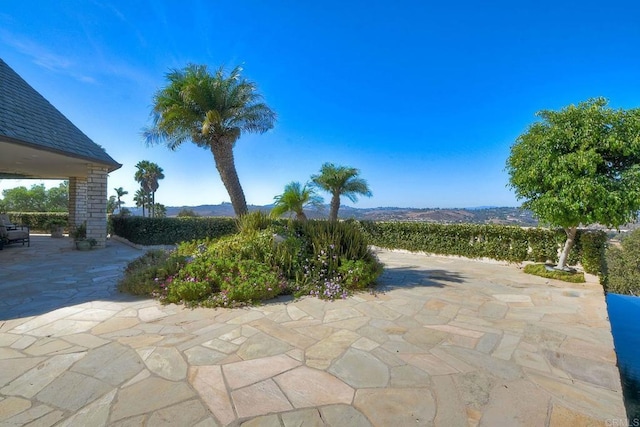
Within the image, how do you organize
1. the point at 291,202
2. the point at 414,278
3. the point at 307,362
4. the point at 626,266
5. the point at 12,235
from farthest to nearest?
the point at 626,266 → the point at 291,202 → the point at 12,235 → the point at 414,278 → the point at 307,362

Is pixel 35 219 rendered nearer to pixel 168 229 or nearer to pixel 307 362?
pixel 168 229

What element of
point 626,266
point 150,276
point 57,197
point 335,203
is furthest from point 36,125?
point 57,197

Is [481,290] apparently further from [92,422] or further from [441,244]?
[92,422]

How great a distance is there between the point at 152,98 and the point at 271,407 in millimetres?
10034

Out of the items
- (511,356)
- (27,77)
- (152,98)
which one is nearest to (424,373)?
(511,356)

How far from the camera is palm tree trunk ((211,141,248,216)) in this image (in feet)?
29.9

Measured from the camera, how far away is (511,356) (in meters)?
2.89

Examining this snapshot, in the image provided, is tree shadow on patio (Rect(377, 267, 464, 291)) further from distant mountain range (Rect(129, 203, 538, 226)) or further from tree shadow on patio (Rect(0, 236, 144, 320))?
tree shadow on patio (Rect(0, 236, 144, 320))

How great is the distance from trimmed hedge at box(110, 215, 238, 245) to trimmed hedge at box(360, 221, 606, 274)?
681 centimetres

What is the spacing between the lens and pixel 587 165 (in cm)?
568

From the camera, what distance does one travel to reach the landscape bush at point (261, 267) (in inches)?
174

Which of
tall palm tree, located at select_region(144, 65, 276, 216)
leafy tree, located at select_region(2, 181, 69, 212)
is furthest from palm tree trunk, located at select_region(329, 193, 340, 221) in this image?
leafy tree, located at select_region(2, 181, 69, 212)

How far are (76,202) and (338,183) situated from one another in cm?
1339

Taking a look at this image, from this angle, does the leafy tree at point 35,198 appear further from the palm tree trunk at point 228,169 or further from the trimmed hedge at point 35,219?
the palm tree trunk at point 228,169
